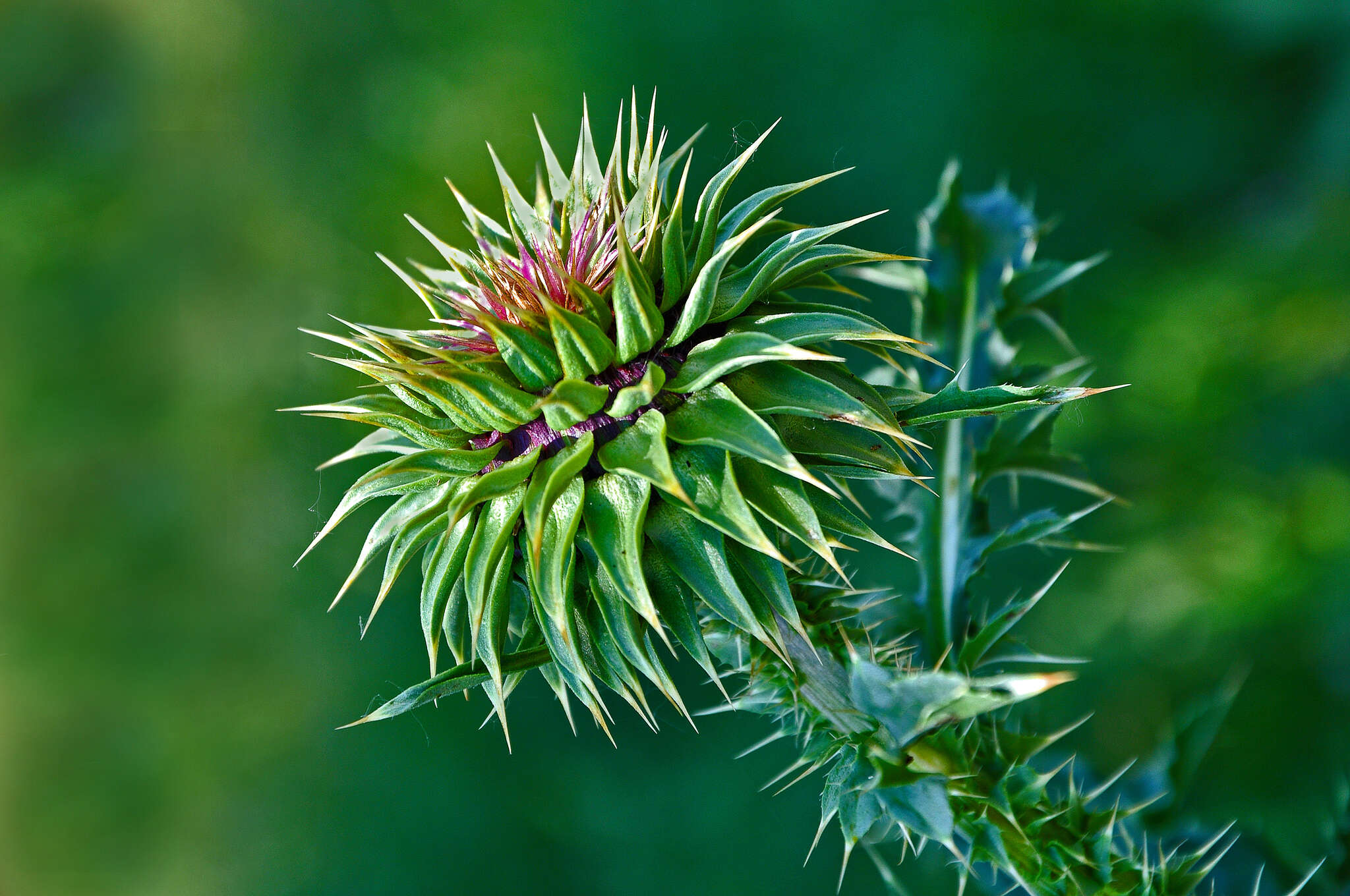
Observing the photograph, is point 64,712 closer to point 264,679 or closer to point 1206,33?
point 264,679

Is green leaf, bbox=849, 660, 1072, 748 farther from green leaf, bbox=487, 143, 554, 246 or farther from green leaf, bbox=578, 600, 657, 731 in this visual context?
green leaf, bbox=487, 143, 554, 246

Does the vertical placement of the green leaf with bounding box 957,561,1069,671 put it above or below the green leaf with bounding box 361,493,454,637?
below

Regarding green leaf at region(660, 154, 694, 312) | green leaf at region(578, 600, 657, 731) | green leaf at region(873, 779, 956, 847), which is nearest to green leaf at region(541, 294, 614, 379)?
green leaf at region(660, 154, 694, 312)

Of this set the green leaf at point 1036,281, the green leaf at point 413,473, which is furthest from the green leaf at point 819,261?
the green leaf at point 1036,281

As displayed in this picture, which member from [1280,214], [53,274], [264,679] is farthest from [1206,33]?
[53,274]

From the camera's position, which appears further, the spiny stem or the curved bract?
the spiny stem

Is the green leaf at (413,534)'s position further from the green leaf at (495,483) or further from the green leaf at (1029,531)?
the green leaf at (1029,531)

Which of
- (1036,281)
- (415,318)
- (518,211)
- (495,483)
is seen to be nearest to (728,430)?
(495,483)
